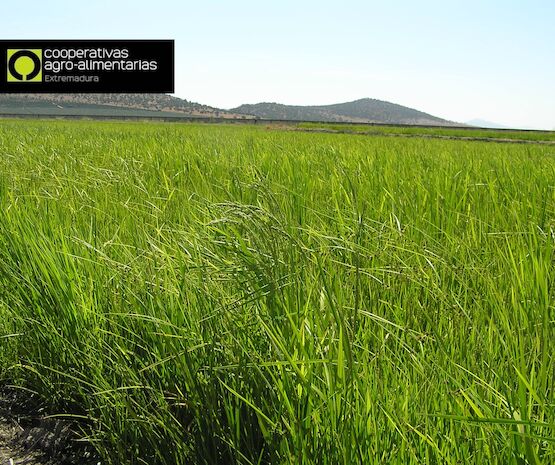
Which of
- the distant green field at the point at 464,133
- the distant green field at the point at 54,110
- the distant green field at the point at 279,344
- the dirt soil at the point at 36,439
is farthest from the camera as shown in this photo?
the distant green field at the point at 54,110

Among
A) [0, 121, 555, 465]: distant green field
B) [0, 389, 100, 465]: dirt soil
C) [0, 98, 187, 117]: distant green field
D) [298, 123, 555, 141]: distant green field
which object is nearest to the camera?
[0, 121, 555, 465]: distant green field

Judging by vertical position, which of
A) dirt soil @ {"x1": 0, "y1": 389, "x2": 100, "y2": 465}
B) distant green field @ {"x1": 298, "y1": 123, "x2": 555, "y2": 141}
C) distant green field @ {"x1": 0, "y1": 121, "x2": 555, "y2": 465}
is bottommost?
dirt soil @ {"x1": 0, "y1": 389, "x2": 100, "y2": 465}

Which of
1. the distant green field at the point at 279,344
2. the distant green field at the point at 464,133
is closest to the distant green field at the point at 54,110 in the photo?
the distant green field at the point at 464,133

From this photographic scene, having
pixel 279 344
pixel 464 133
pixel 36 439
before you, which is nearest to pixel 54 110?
pixel 464 133

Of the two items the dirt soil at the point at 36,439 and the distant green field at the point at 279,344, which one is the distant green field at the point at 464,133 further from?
the dirt soil at the point at 36,439

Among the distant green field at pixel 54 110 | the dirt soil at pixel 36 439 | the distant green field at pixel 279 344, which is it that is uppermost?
Result: the distant green field at pixel 54 110

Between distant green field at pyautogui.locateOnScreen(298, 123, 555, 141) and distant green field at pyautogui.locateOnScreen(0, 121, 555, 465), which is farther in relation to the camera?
distant green field at pyautogui.locateOnScreen(298, 123, 555, 141)

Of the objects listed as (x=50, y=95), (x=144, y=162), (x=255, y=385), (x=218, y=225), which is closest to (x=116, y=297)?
(x=218, y=225)

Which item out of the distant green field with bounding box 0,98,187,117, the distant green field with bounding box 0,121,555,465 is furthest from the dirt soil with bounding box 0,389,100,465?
the distant green field with bounding box 0,98,187,117

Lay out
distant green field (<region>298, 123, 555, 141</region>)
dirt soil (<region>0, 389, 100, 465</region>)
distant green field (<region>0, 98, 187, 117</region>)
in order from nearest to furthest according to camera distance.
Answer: dirt soil (<region>0, 389, 100, 465</region>)
distant green field (<region>298, 123, 555, 141</region>)
distant green field (<region>0, 98, 187, 117</region>)

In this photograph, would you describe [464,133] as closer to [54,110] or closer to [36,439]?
[36,439]

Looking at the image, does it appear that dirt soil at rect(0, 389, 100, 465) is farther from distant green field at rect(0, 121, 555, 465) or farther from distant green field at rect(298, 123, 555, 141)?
distant green field at rect(298, 123, 555, 141)

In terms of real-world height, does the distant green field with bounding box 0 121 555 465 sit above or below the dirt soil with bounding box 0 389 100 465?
above

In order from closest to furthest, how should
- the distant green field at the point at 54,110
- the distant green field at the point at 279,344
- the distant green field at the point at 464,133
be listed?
1. the distant green field at the point at 279,344
2. the distant green field at the point at 464,133
3. the distant green field at the point at 54,110
